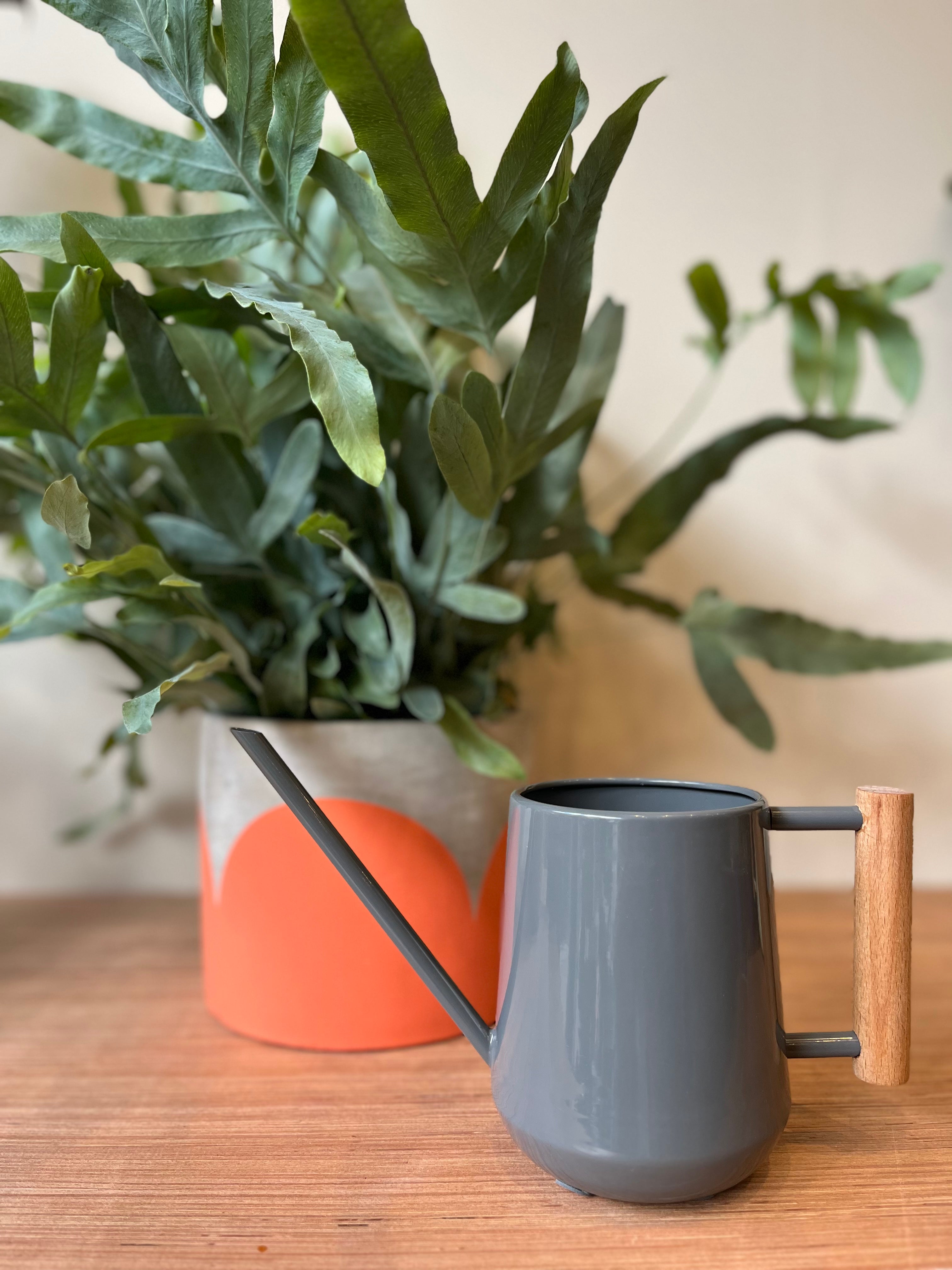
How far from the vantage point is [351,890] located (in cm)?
45

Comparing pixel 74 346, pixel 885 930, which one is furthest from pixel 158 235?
pixel 885 930

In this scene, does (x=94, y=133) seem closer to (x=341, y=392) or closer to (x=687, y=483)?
(x=341, y=392)

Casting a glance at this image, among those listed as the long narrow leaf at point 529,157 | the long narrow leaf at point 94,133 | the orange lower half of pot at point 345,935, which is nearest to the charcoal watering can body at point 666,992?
the orange lower half of pot at point 345,935

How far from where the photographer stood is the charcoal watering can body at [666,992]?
314 mm

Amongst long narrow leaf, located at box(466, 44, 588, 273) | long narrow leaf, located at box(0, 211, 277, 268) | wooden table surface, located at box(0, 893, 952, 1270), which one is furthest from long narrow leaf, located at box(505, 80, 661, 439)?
wooden table surface, located at box(0, 893, 952, 1270)

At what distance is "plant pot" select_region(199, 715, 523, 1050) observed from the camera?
1.48 feet

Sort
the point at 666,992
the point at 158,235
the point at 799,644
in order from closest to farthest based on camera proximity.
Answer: the point at 666,992 → the point at 158,235 → the point at 799,644

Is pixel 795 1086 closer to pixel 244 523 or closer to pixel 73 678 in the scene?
pixel 244 523

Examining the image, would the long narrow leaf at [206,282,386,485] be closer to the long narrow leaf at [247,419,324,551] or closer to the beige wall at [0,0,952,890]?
the long narrow leaf at [247,419,324,551]

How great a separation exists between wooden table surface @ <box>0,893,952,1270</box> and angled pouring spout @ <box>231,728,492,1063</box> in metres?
0.05

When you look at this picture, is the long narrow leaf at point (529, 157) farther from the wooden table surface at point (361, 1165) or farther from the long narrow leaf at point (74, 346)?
the wooden table surface at point (361, 1165)

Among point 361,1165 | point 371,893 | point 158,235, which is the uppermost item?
point 158,235

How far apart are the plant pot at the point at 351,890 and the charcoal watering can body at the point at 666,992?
11 centimetres

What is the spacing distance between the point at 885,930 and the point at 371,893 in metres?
0.19
